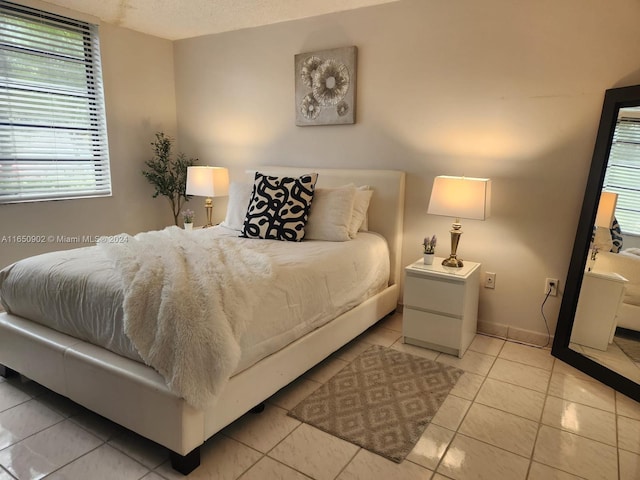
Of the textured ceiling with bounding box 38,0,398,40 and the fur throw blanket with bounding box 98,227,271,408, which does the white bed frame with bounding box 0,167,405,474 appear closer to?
the fur throw blanket with bounding box 98,227,271,408

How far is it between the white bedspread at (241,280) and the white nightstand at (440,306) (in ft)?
1.23

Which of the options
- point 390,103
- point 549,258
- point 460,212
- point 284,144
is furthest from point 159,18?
point 549,258

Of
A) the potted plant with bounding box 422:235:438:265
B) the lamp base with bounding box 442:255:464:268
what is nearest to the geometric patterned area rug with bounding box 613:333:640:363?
the lamp base with bounding box 442:255:464:268

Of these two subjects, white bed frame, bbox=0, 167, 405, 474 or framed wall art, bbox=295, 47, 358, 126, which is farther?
framed wall art, bbox=295, 47, 358, 126

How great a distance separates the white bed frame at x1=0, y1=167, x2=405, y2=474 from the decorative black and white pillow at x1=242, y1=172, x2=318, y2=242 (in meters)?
0.74

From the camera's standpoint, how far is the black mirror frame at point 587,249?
2.33 m

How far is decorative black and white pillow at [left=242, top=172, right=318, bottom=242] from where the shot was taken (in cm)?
297

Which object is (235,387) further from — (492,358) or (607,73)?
(607,73)

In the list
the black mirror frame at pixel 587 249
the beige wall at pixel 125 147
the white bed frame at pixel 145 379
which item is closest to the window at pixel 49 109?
the beige wall at pixel 125 147

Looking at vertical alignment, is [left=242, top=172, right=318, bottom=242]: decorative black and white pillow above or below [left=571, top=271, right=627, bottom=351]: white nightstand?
above

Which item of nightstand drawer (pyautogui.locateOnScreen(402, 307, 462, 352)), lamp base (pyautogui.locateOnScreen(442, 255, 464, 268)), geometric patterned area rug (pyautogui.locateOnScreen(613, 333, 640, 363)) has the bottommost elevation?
nightstand drawer (pyautogui.locateOnScreen(402, 307, 462, 352))

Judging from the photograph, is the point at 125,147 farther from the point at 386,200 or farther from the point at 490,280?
the point at 490,280

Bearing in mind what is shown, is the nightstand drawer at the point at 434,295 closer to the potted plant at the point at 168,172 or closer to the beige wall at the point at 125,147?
the potted plant at the point at 168,172

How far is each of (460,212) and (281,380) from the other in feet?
4.93
